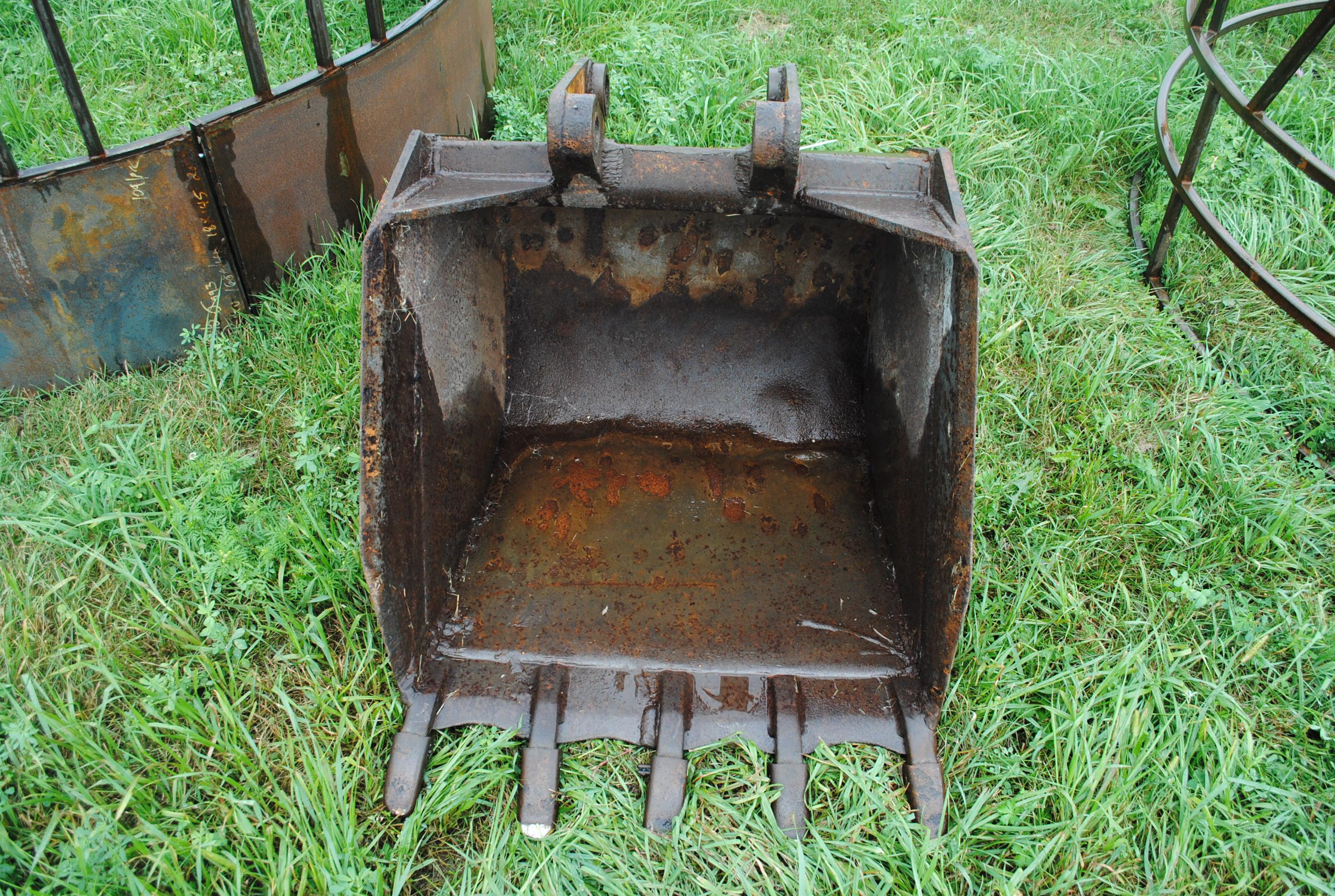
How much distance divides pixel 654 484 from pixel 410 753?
95 cm

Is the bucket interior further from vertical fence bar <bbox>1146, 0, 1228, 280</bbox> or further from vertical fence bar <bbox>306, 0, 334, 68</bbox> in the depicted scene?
vertical fence bar <bbox>1146, 0, 1228, 280</bbox>

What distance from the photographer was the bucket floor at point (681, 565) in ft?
6.61

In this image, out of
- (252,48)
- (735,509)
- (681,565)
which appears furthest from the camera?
(252,48)

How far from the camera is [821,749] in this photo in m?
1.83

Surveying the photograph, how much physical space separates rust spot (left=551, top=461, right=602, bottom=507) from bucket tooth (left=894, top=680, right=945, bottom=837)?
961mm

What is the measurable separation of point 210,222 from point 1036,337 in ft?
8.74

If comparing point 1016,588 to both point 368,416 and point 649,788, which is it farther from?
point 368,416

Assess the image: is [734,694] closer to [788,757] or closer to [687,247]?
[788,757]

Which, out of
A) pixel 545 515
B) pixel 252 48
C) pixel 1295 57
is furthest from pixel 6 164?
pixel 1295 57

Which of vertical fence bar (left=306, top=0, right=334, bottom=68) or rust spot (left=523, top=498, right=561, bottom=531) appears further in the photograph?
vertical fence bar (left=306, top=0, right=334, bottom=68)

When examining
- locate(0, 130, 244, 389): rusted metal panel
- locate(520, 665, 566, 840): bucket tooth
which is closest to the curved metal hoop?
locate(520, 665, 566, 840): bucket tooth

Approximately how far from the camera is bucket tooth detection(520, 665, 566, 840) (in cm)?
174

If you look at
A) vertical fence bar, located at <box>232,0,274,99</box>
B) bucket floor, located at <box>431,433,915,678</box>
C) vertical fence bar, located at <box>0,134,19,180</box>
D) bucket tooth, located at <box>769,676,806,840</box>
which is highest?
vertical fence bar, located at <box>232,0,274,99</box>

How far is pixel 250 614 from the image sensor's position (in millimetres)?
2049
